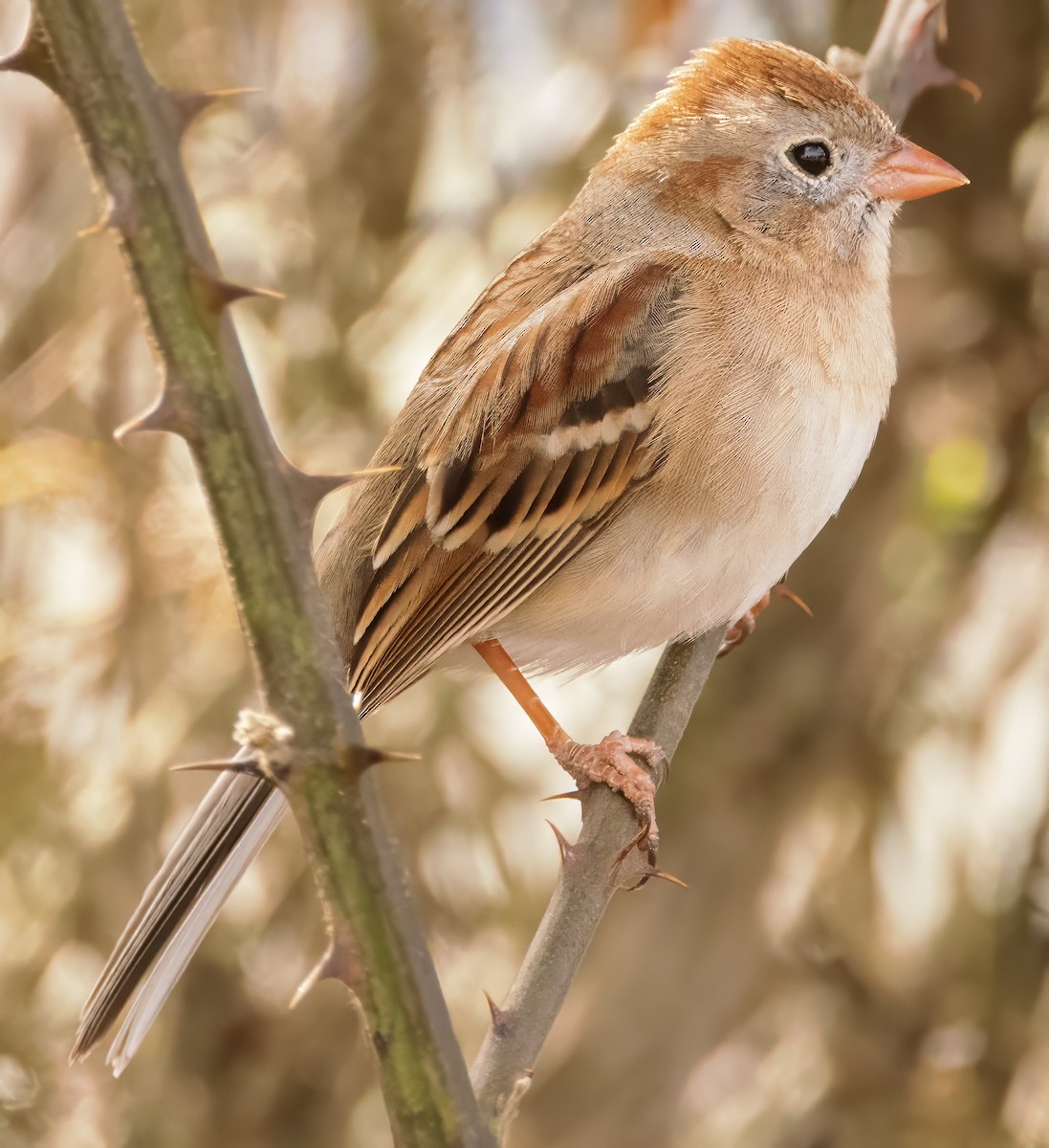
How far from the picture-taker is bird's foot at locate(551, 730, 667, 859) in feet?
7.16

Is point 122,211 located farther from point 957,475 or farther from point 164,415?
point 957,475

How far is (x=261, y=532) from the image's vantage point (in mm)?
1168

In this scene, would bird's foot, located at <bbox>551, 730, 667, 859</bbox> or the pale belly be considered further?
the pale belly

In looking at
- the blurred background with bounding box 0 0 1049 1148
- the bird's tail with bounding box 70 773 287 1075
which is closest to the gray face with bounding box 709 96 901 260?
the blurred background with bounding box 0 0 1049 1148

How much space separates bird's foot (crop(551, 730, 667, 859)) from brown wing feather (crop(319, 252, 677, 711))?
265 mm

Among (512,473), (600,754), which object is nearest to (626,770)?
(600,754)

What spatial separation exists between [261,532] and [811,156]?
1792 millimetres

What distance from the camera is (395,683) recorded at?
2.43m

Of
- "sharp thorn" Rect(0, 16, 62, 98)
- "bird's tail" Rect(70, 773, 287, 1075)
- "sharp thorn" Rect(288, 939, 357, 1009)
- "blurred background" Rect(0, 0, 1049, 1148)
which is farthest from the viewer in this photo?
"blurred background" Rect(0, 0, 1049, 1148)

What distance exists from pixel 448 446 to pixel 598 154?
1349mm

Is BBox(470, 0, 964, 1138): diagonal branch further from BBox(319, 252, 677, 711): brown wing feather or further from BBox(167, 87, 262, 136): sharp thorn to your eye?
BBox(167, 87, 262, 136): sharp thorn

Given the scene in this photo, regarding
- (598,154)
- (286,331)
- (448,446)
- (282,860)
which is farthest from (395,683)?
(598,154)

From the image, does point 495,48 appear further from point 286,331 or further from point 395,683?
point 395,683

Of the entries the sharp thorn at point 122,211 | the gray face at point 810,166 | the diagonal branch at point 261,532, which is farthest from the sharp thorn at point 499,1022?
the gray face at point 810,166
